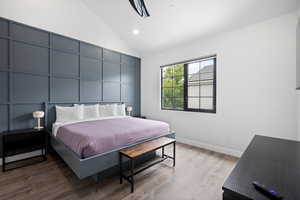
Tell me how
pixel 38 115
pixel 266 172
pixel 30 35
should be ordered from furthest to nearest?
1. pixel 30 35
2. pixel 38 115
3. pixel 266 172

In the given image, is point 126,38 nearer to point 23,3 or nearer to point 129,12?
point 129,12

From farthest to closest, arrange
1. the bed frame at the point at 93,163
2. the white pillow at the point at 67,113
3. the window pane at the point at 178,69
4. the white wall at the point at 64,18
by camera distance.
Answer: the window pane at the point at 178,69
the white pillow at the point at 67,113
the white wall at the point at 64,18
the bed frame at the point at 93,163

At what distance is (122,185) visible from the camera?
72.4 inches

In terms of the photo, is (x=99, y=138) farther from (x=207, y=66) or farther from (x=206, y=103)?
(x=207, y=66)

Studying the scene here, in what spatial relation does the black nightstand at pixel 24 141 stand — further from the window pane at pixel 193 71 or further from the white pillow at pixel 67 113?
the window pane at pixel 193 71

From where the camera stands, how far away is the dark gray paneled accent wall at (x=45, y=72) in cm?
245

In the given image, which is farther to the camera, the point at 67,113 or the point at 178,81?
the point at 178,81

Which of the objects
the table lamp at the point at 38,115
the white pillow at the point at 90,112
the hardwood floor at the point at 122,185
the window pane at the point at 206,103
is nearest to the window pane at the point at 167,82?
the window pane at the point at 206,103

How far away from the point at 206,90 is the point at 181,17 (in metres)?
1.72

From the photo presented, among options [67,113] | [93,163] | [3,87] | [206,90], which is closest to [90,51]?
[67,113]

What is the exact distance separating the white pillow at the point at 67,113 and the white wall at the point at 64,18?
1.69 meters

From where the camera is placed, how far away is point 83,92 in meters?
3.41

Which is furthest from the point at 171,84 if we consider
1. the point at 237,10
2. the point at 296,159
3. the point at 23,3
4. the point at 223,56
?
the point at 23,3

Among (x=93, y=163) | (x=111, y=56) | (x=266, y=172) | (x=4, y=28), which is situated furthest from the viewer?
(x=111, y=56)
